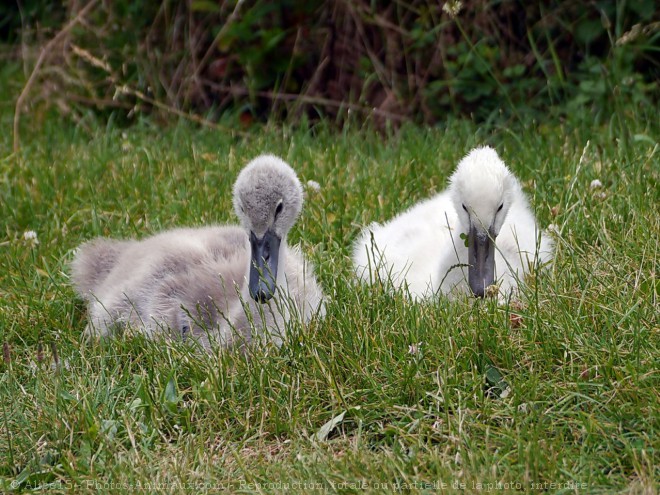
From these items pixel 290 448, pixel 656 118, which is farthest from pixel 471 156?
pixel 656 118

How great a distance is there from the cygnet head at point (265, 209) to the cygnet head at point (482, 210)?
679mm

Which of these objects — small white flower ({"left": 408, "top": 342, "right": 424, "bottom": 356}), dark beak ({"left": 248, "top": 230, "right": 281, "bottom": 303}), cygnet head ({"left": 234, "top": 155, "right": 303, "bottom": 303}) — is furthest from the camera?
cygnet head ({"left": 234, "top": 155, "right": 303, "bottom": 303})

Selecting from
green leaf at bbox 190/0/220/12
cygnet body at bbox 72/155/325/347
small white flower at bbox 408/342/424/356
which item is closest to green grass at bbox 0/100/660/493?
small white flower at bbox 408/342/424/356

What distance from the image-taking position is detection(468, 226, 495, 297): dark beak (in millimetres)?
3928

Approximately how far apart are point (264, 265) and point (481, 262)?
0.84m

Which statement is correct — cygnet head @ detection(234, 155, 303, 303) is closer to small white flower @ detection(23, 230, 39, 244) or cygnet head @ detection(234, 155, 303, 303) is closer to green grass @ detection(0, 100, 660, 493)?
green grass @ detection(0, 100, 660, 493)

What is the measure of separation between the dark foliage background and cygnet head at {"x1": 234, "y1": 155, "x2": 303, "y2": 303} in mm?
3161

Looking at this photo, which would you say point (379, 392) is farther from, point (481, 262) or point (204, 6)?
point (204, 6)

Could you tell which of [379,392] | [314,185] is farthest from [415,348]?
[314,185]

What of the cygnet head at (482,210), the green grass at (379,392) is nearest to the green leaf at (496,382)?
the green grass at (379,392)

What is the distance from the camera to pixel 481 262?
12.9 feet

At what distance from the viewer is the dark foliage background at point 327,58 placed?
24.1ft

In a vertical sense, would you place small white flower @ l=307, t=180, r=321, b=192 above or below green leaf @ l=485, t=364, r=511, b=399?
above

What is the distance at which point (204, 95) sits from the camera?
8.12m
